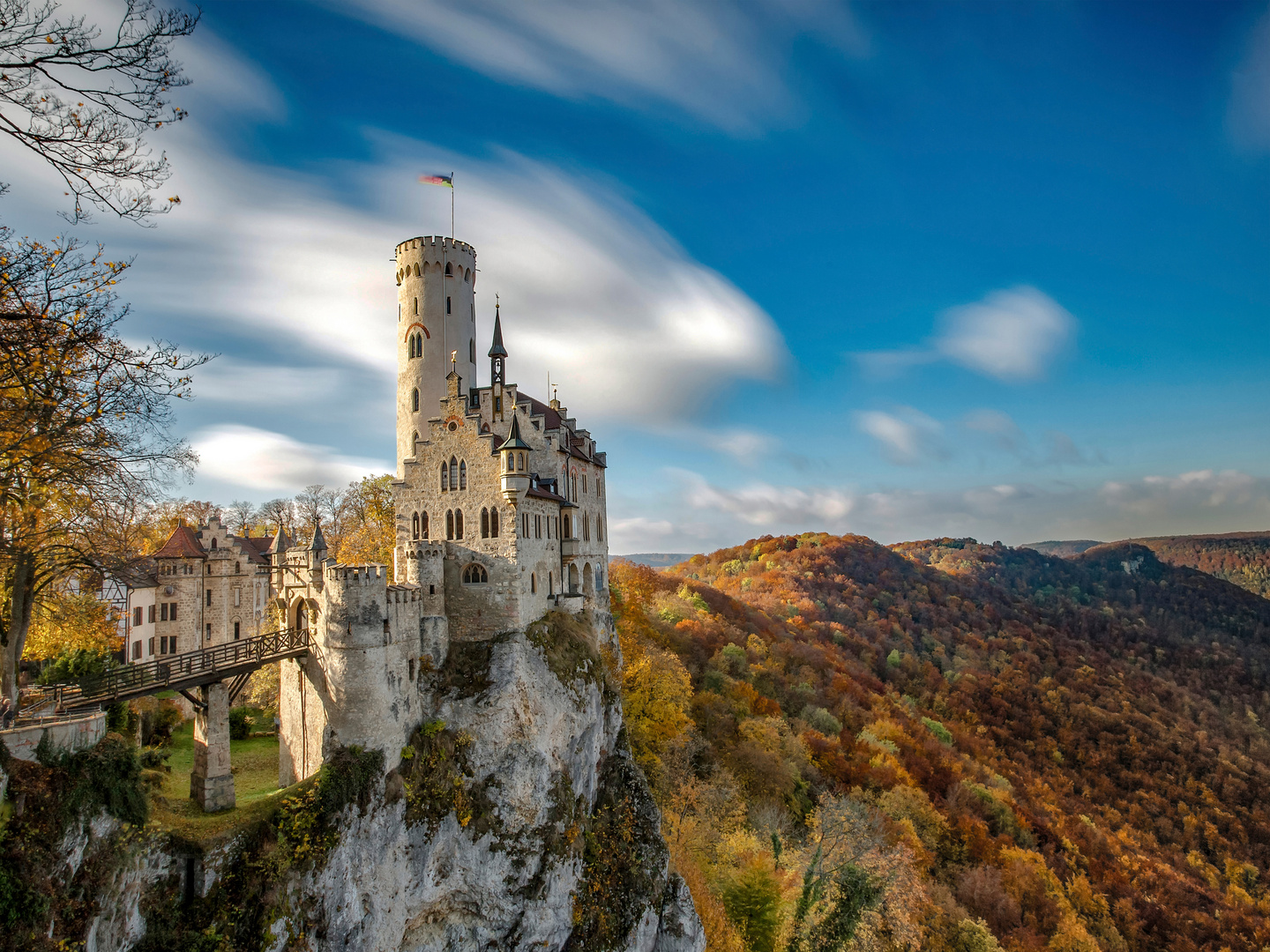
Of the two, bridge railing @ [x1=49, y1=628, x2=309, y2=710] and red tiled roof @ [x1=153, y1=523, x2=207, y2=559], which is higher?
red tiled roof @ [x1=153, y1=523, x2=207, y2=559]

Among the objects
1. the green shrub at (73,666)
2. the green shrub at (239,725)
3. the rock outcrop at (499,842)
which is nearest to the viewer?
the rock outcrop at (499,842)

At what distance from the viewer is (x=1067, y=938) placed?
4944 centimetres

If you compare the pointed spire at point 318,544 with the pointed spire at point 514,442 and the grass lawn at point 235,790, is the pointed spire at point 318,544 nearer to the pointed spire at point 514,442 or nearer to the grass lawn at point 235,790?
the pointed spire at point 514,442

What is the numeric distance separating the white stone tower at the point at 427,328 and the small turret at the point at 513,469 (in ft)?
22.2

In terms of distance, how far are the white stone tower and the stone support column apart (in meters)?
15.3

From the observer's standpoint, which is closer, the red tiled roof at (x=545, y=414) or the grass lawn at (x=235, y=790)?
the grass lawn at (x=235, y=790)

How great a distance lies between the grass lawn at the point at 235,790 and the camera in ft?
64.1

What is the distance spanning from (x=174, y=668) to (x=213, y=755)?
3402 millimetres

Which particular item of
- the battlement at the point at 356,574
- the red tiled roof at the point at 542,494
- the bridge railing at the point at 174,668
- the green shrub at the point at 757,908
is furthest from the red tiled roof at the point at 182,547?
the green shrub at the point at 757,908

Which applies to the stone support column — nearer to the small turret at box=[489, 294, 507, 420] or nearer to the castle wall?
the castle wall

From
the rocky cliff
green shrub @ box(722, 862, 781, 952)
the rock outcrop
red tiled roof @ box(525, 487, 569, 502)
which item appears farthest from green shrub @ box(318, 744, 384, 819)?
green shrub @ box(722, 862, 781, 952)

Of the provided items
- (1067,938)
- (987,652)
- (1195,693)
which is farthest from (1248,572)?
(1067,938)

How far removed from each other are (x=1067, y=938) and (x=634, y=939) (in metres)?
39.5

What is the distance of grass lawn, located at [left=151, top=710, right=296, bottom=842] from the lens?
770 inches
